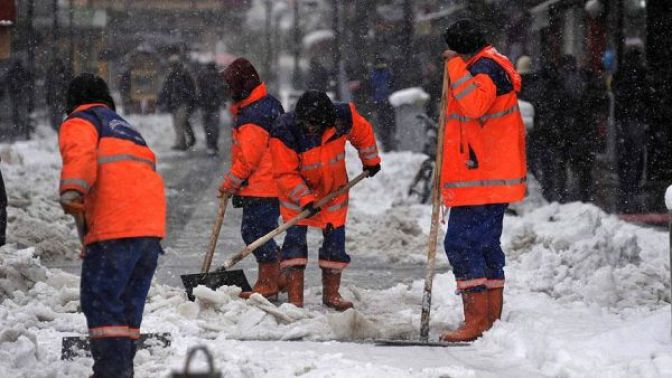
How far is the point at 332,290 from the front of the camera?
819 centimetres

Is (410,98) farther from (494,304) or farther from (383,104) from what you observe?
(494,304)

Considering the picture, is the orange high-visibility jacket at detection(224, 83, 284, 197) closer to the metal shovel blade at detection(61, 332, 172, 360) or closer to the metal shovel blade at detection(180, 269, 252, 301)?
the metal shovel blade at detection(180, 269, 252, 301)

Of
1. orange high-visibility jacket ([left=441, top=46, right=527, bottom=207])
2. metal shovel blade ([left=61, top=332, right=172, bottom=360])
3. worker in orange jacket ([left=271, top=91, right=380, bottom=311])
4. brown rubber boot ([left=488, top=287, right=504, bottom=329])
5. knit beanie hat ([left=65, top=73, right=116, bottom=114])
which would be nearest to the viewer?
knit beanie hat ([left=65, top=73, right=116, bottom=114])

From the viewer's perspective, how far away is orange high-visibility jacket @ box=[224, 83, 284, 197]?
841 cm

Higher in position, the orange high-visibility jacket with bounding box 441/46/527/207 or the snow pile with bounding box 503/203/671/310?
the orange high-visibility jacket with bounding box 441/46/527/207

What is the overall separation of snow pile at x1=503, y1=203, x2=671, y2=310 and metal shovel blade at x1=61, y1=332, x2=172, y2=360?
2762 millimetres

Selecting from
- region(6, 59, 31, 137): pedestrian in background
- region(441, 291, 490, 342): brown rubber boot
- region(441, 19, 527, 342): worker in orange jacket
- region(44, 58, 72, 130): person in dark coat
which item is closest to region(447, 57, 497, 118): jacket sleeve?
region(441, 19, 527, 342): worker in orange jacket

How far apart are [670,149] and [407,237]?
18.3 ft

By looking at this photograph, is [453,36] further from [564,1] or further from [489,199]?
[564,1]

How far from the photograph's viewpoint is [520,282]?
8.62 meters

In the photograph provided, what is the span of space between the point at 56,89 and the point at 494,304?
21585 millimetres

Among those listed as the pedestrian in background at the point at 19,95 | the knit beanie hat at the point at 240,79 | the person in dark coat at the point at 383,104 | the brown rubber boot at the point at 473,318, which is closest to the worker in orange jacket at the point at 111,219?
the brown rubber boot at the point at 473,318

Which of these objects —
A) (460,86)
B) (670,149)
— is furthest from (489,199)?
(670,149)

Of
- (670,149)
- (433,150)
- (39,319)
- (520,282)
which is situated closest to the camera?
(39,319)
